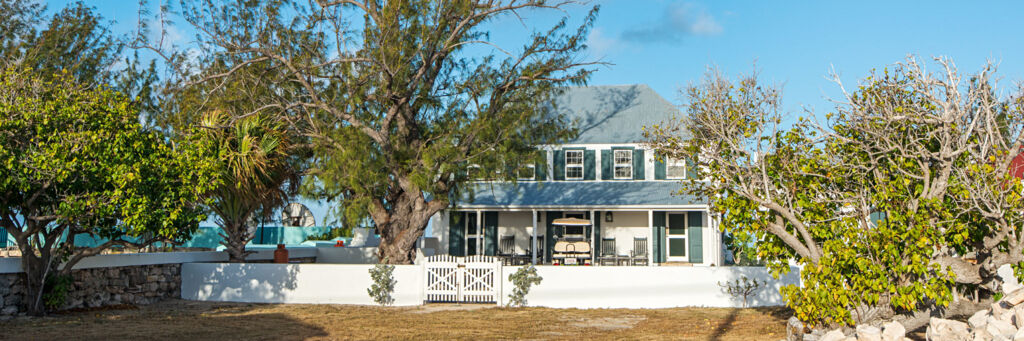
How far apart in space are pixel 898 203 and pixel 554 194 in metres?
13.1

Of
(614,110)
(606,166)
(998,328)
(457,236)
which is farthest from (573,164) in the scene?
(998,328)

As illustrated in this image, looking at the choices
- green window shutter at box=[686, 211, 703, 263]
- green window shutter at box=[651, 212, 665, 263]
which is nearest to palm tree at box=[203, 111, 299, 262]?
green window shutter at box=[651, 212, 665, 263]

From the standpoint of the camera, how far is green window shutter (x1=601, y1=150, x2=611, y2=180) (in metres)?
22.2

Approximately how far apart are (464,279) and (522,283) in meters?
1.19

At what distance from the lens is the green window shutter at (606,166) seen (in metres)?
22.2

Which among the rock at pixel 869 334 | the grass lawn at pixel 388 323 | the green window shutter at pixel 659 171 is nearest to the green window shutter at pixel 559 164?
the green window shutter at pixel 659 171

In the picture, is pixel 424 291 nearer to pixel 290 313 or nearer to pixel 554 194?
pixel 290 313

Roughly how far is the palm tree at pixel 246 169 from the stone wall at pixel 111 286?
142cm

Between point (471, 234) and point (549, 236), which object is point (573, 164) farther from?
point (471, 234)

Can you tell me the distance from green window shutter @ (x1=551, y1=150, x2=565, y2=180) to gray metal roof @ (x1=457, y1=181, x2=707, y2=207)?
0.19 metres

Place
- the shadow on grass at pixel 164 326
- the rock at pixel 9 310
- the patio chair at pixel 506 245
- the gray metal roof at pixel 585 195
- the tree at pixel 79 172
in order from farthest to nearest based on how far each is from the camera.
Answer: the patio chair at pixel 506 245, the gray metal roof at pixel 585 195, the rock at pixel 9 310, the tree at pixel 79 172, the shadow on grass at pixel 164 326

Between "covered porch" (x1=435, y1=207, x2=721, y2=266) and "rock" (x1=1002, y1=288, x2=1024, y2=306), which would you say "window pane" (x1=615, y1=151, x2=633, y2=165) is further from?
"rock" (x1=1002, y1=288, x2=1024, y2=306)

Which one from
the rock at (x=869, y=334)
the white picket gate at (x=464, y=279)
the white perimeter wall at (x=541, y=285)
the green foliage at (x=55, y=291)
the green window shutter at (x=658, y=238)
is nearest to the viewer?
the rock at (x=869, y=334)

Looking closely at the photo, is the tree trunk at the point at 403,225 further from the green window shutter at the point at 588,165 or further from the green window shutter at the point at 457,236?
the green window shutter at the point at 588,165
